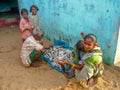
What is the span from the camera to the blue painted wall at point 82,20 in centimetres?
393

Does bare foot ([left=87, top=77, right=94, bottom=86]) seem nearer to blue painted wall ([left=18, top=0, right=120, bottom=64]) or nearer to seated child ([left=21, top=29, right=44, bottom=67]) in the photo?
blue painted wall ([left=18, top=0, right=120, bottom=64])

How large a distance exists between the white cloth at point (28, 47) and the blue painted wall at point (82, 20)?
100cm

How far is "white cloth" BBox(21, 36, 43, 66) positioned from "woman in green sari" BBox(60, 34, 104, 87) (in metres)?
0.94

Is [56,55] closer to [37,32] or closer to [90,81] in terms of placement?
[37,32]

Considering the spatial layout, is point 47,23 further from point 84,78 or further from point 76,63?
point 84,78

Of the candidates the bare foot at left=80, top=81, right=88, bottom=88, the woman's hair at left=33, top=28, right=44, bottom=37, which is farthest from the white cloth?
the bare foot at left=80, top=81, right=88, bottom=88

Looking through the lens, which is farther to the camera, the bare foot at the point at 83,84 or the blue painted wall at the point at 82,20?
the blue painted wall at the point at 82,20

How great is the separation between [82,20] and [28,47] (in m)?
1.27

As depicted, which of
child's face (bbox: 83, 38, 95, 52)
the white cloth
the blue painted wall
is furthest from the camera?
the white cloth

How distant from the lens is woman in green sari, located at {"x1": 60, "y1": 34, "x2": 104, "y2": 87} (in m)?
3.45

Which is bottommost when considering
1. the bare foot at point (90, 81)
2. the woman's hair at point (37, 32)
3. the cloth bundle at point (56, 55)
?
the bare foot at point (90, 81)

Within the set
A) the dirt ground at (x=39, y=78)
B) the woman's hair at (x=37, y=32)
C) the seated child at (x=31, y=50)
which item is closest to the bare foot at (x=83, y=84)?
the dirt ground at (x=39, y=78)

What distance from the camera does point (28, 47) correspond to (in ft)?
13.9

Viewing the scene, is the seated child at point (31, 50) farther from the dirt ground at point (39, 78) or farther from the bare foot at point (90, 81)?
the bare foot at point (90, 81)
